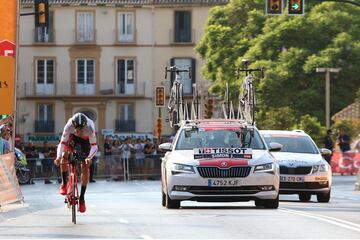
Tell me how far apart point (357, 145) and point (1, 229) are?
1341 inches

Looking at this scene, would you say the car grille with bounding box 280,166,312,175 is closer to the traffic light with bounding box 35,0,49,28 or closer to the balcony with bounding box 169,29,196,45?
the traffic light with bounding box 35,0,49,28

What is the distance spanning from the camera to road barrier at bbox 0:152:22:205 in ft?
86.2

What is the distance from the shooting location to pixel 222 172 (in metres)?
23.1

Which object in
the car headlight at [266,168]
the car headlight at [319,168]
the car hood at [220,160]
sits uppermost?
the car hood at [220,160]

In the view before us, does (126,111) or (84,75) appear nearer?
(84,75)

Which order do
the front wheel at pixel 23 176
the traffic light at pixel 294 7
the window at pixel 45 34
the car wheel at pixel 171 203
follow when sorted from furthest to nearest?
1. the window at pixel 45 34
2. the front wheel at pixel 23 176
3. the traffic light at pixel 294 7
4. the car wheel at pixel 171 203

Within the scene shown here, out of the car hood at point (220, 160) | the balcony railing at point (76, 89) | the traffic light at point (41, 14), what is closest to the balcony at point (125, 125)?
the balcony railing at point (76, 89)

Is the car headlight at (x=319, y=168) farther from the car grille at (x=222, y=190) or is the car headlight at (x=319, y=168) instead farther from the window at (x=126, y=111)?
the window at (x=126, y=111)

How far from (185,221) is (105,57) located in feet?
208

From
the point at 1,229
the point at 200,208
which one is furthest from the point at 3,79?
the point at 1,229

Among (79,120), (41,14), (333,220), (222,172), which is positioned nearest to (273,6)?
(41,14)

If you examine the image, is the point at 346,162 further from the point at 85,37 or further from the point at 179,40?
the point at 85,37

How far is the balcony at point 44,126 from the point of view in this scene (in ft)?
271

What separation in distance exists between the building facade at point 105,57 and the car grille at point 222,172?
2335 inches
